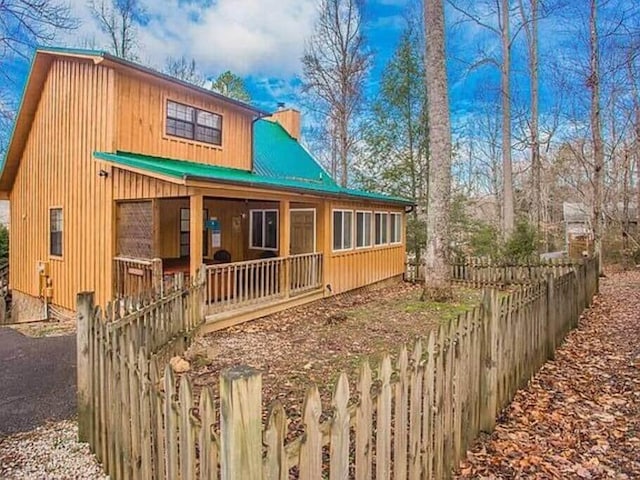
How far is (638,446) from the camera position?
374 centimetres

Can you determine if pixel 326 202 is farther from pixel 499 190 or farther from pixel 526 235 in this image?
pixel 499 190

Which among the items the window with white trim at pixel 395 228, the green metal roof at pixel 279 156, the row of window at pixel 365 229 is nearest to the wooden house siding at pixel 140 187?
the green metal roof at pixel 279 156

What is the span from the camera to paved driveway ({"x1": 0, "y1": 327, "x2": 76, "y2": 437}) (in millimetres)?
4512

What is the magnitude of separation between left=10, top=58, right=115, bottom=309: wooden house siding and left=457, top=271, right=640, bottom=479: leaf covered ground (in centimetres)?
861

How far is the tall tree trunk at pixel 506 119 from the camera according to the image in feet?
62.8

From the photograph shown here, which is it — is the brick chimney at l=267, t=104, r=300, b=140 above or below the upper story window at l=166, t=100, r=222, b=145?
above

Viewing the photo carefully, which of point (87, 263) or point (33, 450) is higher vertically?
point (87, 263)

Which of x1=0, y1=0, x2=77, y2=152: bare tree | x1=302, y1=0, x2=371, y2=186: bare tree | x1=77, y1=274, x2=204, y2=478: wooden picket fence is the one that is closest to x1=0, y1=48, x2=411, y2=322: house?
x1=0, y1=0, x2=77, y2=152: bare tree

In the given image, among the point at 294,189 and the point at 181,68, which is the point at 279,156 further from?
the point at 181,68

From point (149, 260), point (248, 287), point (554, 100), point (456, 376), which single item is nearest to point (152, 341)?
point (456, 376)

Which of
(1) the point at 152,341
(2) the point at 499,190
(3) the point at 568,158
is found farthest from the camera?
(2) the point at 499,190

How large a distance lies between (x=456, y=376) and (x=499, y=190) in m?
32.8

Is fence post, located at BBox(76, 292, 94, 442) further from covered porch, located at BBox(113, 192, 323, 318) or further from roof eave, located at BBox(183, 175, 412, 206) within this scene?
roof eave, located at BBox(183, 175, 412, 206)

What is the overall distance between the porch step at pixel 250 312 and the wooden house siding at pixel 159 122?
445cm
